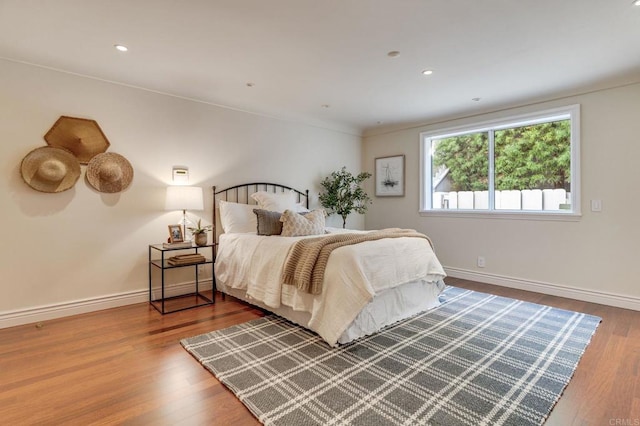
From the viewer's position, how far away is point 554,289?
385 centimetres

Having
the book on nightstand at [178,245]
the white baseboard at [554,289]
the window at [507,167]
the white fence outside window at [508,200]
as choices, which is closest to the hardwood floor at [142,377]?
the white baseboard at [554,289]

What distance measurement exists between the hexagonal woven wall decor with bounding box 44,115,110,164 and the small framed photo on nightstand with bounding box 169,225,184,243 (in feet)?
3.43

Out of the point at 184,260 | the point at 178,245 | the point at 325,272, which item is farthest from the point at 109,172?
the point at 325,272

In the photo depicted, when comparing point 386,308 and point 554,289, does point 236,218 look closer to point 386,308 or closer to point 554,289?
point 386,308

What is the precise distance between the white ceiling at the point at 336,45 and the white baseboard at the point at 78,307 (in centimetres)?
226

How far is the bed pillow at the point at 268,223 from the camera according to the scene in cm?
362

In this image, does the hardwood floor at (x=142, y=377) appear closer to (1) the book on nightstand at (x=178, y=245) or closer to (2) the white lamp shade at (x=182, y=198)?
(1) the book on nightstand at (x=178, y=245)

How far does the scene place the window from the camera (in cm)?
385

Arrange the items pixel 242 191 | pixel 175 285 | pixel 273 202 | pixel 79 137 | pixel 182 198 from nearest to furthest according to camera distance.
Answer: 1. pixel 79 137
2. pixel 182 198
3. pixel 175 285
4. pixel 273 202
5. pixel 242 191

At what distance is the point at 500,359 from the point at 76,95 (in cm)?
436

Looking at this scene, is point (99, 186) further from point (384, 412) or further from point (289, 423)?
point (384, 412)

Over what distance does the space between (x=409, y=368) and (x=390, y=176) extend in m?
3.84

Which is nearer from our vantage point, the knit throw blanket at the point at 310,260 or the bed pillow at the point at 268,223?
the knit throw blanket at the point at 310,260

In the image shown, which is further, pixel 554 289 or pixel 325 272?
pixel 554 289
